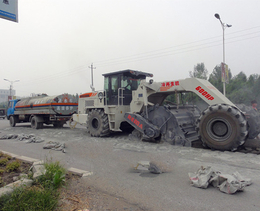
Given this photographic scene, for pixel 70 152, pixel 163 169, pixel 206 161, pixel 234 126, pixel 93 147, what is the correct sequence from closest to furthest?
pixel 163 169 < pixel 206 161 < pixel 234 126 < pixel 70 152 < pixel 93 147

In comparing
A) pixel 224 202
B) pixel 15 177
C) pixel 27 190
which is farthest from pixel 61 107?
pixel 224 202

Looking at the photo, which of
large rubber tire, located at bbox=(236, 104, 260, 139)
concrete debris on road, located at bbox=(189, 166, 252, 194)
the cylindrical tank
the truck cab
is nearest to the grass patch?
concrete debris on road, located at bbox=(189, 166, 252, 194)

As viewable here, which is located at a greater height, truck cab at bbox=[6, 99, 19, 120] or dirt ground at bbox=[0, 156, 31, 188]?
truck cab at bbox=[6, 99, 19, 120]

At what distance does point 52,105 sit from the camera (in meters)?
14.7

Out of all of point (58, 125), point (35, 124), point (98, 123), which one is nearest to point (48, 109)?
point (35, 124)

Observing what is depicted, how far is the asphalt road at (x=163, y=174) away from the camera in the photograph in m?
3.55

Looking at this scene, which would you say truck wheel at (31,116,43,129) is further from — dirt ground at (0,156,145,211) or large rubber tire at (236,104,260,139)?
large rubber tire at (236,104,260,139)

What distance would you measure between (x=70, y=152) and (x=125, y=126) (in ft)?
13.1

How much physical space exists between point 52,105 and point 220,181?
12.8 metres

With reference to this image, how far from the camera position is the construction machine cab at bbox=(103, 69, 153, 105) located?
396 inches

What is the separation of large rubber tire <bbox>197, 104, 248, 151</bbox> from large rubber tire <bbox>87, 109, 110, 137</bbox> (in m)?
4.64

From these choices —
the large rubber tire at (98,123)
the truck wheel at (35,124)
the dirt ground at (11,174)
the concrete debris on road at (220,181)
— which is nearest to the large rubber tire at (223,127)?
the concrete debris on road at (220,181)

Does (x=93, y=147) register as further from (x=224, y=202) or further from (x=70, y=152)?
(x=224, y=202)

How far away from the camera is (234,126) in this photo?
6398 mm
